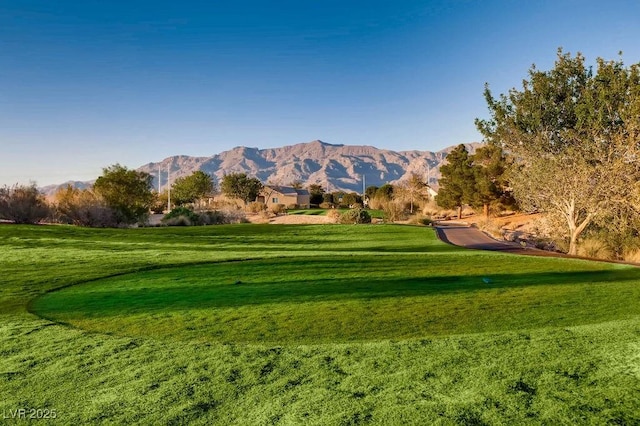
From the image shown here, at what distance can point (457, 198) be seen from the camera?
61.7 metres

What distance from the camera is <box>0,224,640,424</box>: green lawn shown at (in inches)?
175

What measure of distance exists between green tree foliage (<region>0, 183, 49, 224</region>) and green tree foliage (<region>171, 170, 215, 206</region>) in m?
48.8

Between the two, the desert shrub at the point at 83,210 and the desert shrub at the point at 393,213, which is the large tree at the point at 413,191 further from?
the desert shrub at the point at 83,210

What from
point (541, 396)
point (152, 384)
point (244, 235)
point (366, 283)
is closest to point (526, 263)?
point (366, 283)

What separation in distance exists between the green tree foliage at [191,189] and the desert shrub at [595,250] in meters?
71.6

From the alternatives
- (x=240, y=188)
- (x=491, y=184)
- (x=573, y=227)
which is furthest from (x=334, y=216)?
(x=240, y=188)

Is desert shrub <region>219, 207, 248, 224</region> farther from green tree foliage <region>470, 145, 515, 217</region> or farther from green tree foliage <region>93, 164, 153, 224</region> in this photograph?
green tree foliage <region>470, 145, 515, 217</region>

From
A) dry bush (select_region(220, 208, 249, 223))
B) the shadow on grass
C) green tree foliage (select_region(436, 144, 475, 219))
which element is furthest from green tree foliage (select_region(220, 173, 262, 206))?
the shadow on grass

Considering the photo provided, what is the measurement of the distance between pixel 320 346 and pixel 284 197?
100369 millimetres

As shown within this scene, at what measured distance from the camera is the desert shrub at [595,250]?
24.9m

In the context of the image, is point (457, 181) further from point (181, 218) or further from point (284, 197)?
point (284, 197)

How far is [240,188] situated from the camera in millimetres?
96312

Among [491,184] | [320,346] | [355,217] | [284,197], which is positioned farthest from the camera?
[284,197]

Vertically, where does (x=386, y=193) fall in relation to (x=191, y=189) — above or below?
below
